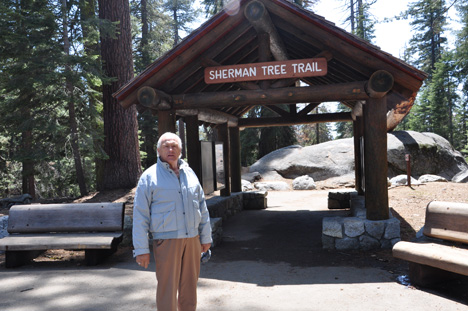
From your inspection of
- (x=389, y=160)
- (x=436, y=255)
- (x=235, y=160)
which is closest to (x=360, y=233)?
(x=436, y=255)

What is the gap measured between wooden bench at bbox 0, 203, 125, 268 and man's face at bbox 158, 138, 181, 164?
3.07m

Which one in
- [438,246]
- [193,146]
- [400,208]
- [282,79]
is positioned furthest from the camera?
[400,208]

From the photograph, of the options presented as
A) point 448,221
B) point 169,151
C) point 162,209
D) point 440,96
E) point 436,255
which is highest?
point 440,96

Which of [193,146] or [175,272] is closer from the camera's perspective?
[175,272]

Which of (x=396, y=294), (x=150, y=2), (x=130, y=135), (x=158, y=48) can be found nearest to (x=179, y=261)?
(x=396, y=294)

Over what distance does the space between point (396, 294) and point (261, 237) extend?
3.93 m

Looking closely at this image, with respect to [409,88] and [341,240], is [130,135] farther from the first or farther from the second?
[409,88]

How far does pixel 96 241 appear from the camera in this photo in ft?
19.5

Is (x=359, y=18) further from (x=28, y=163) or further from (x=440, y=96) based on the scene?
(x=28, y=163)

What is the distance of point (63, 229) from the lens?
6.46 metres

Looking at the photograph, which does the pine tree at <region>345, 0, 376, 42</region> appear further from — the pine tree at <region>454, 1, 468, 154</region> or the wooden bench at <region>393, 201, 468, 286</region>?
the wooden bench at <region>393, 201, 468, 286</region>

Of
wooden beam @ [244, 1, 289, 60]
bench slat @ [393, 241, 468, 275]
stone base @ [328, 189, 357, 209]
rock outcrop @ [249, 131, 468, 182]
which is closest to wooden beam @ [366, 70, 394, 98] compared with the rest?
wooden beam @ [244, 1, 289, 60]

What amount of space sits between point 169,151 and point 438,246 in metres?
3.62

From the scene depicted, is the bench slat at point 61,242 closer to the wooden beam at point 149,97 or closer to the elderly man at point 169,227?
the wooden beam at point 149,97
